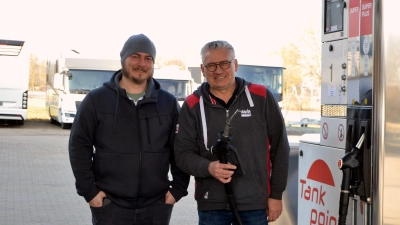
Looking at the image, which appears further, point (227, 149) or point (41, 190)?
point (41, 190)

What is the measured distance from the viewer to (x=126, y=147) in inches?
160

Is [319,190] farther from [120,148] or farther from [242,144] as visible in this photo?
[120,148]

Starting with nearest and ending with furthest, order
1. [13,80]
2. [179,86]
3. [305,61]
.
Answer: [179,86]
[13,80]
[305,61]

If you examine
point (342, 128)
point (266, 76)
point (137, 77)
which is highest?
point (266, 76)

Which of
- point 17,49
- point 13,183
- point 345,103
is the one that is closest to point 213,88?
point 345,103

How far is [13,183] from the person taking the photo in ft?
37.5

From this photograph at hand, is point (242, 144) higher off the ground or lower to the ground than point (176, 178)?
higher

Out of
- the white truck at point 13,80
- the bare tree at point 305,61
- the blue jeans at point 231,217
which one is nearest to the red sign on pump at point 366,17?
the blue jeans at point 231,217

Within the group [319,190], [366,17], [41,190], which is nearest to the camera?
[366,17]

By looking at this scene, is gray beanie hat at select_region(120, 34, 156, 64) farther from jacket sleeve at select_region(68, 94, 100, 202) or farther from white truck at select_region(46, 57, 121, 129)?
white truck at select_region(46, 57, 121, 129)

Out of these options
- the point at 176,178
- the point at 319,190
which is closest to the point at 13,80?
the point at 319,190

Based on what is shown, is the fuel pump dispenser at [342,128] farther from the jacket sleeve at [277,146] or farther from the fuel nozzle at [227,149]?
the fuel nozzle at [227,149]

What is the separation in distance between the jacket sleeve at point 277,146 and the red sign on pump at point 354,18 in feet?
2.17

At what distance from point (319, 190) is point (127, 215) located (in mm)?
1476
